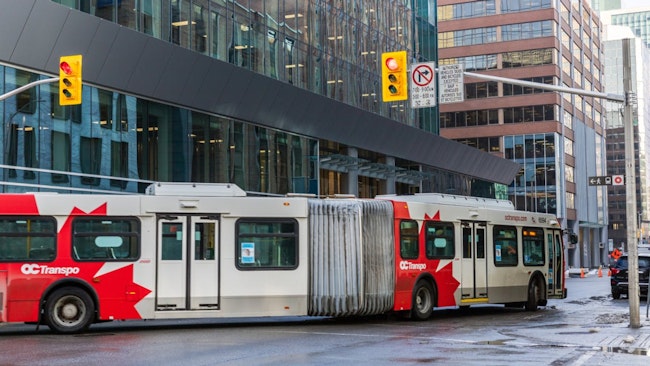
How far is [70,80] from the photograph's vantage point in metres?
22.4

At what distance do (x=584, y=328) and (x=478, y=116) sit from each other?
83428 mm

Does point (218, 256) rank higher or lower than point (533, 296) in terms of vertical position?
higher

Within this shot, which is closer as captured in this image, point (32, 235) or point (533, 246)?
point (32, 235)

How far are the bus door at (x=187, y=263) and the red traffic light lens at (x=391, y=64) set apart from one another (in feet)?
17.9

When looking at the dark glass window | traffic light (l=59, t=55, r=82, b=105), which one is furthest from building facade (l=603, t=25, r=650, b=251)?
traffic light (l=59, t=55, r=82, b=105)

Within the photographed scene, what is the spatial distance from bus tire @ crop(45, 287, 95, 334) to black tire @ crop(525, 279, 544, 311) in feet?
44.7

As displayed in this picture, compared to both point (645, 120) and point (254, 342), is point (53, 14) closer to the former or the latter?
point (254, 342)

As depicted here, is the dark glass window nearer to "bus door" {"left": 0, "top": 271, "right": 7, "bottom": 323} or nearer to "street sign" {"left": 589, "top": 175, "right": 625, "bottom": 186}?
"street sign" {"left": 589, "top": 175, "right": 625, "bottom": 186}

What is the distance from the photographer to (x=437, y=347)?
49.8ft

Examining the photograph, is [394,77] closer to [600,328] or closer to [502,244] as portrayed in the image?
[502,244]

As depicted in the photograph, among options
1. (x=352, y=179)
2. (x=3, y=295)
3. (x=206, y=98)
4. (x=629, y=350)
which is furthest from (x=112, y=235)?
(x=352, y=179)

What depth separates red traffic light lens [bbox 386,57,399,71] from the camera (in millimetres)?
19828

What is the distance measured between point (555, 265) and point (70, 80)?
15.9 meters

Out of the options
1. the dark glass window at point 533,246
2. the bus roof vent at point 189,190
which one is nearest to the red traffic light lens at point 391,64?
the bus roof vent at point 189,190
